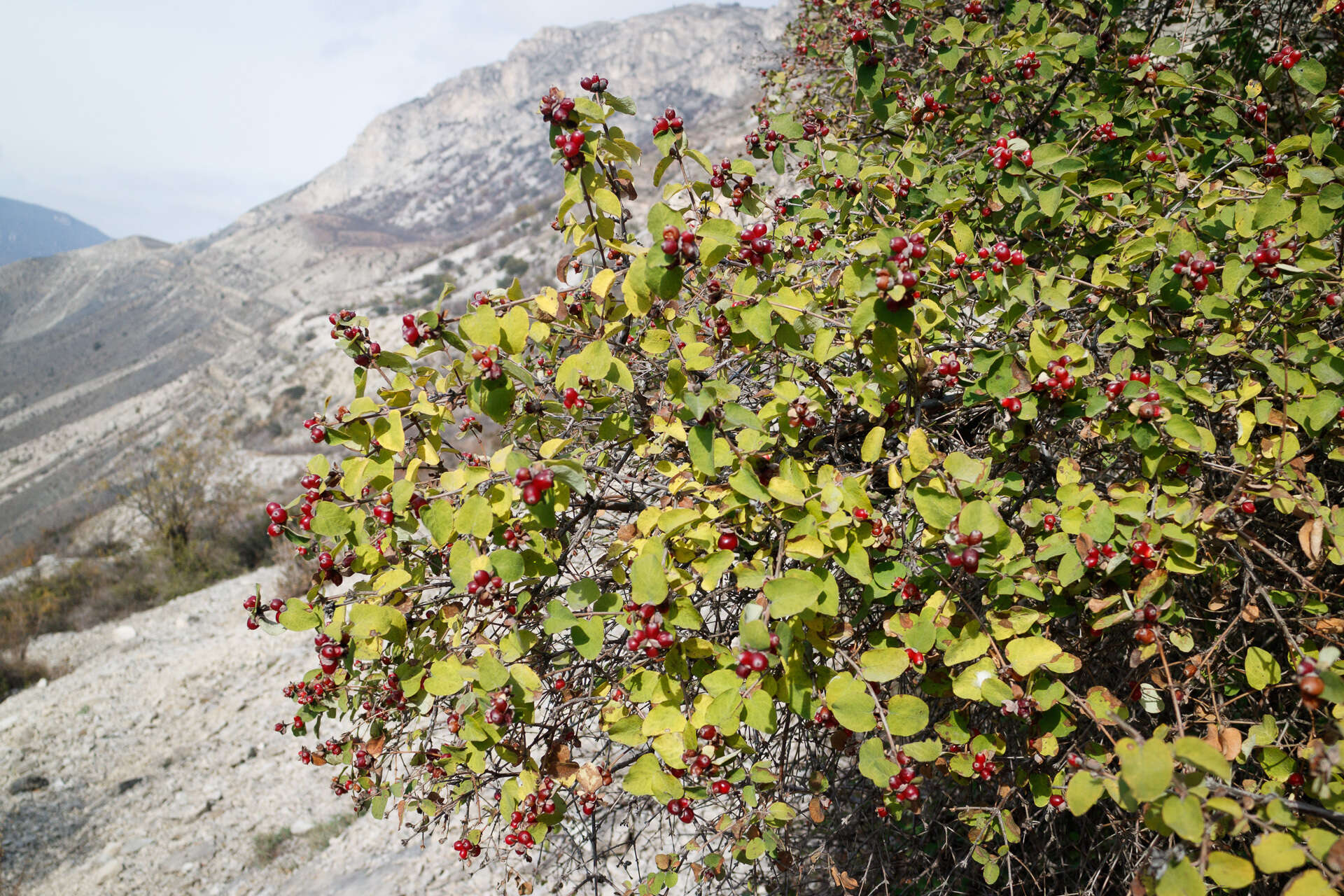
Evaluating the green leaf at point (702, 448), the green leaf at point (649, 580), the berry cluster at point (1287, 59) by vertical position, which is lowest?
the green leaf at point (649, 580)

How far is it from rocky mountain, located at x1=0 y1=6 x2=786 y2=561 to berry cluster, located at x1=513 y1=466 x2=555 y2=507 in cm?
450

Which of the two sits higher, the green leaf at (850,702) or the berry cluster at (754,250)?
the berry cluster at (754,250)

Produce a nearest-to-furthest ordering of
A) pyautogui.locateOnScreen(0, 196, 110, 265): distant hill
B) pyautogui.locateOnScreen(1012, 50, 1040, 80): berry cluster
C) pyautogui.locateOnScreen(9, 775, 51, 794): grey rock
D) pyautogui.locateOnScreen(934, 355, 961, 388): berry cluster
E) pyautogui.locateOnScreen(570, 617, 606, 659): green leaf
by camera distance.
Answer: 1. pyautogui.locateOnScreen(570, 617, 606, 659): green leaf
2. pyautogui.locateOnScreen(934, 355, 961, 388): berry cluster
3. pyautogui.locateOnScreen(1012, 50, 1040, 80): berry cluster
4. pyautogui.locateOnScreen(9, 775, 51, 794): grey rock
5. pyautogui.locateOnScreen(0, 196, 110, 265): distant hill

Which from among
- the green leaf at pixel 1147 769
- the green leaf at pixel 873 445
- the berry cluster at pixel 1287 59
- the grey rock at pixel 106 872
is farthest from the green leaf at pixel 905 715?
the grey rock at pixel 106 872

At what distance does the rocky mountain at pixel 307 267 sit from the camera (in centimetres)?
2672

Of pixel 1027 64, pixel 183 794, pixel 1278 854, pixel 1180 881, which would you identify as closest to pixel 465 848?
pixel 1180 881

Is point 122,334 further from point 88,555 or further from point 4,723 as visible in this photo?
point 4,723

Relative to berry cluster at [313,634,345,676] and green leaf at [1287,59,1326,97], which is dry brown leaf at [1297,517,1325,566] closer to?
green leaf at [1287,59,1326,97]

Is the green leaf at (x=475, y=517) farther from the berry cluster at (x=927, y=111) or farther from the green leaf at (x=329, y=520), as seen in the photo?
the berry cluster at (x=927, y=111)

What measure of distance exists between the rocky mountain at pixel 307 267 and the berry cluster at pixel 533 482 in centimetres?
450

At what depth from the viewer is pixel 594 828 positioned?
6.17ft

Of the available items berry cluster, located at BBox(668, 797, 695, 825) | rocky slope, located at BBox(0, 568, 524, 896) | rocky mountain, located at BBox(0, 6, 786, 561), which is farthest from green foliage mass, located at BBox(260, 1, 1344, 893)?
rocky mountain, located at BBox(0, 6, 786, 561)

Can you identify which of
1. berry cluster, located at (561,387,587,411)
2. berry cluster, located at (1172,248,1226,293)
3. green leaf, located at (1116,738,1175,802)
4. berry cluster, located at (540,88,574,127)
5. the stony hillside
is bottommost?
green leaf, located at (1116,738,1175,802)

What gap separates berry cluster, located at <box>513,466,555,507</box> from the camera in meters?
1.05
